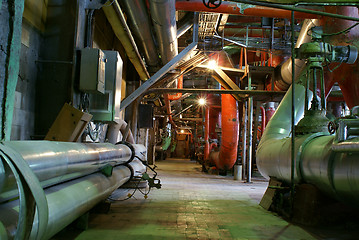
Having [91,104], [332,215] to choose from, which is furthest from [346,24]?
[91,104]

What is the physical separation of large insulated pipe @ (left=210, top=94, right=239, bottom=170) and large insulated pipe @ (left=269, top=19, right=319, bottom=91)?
5.30 ft

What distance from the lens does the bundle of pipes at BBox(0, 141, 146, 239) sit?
1.40 metres

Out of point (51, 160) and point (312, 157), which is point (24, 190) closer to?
point (51, 160)

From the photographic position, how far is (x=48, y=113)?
3.67 m

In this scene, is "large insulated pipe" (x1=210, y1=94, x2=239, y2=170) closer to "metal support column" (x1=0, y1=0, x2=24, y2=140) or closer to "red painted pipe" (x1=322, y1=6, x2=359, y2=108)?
"red painted pipe" (x1=322, y1=6, x2=359, y2=108)

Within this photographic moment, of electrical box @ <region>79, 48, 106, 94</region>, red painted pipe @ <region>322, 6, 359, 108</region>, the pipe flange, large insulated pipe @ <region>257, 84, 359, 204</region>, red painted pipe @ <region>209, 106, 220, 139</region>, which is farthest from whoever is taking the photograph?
red painted pipe @ <region>209, 106, 220, 139</region>

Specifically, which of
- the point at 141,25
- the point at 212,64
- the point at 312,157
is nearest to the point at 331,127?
the point at 312,157

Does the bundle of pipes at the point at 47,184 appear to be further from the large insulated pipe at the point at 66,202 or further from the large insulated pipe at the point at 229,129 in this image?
the large insulated pipe at the point at 229,129

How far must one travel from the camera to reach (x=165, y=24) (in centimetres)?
459

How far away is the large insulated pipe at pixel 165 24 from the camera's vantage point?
4012 mm

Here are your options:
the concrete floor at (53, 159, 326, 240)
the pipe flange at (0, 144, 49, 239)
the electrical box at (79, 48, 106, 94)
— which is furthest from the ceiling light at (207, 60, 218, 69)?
the pipe flange at (0, 144, 49, 239)

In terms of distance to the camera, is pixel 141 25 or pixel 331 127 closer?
pixel 331 127

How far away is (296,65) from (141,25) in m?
3.66

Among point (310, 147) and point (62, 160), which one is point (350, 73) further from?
point (62, 160)
